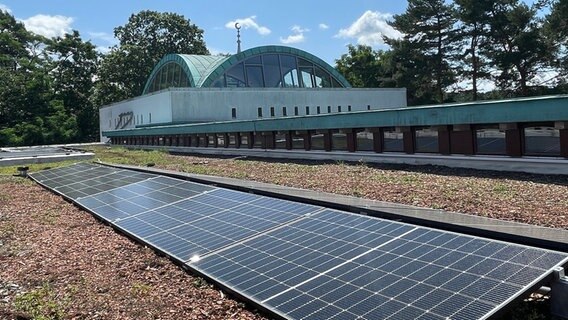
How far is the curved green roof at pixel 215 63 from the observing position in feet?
165

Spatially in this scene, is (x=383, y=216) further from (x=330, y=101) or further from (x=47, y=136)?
(x=47, y=136)

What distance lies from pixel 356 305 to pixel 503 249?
6.48 ft

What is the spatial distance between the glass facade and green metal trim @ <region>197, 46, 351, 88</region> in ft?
1.22

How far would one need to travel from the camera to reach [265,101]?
165ft

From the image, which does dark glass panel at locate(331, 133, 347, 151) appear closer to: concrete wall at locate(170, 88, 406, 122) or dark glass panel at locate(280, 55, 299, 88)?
concrete wall at locate(170, 88, 406, 122)

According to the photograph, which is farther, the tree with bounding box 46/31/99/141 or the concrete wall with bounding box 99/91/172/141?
the tree with bounding box 46/31/99/141

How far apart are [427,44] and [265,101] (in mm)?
20406

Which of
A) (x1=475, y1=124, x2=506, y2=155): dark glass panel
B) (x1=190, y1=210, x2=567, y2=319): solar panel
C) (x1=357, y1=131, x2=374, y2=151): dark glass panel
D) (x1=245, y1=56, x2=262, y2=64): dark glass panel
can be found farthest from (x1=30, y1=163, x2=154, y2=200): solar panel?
(x1=245, y1=56, x2=262, y2=64): dark glass panel

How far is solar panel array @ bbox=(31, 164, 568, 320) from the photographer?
4812mm

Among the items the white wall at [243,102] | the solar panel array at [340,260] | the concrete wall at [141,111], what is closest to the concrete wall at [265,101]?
the white wall at [243,102]

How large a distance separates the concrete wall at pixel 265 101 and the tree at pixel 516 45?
12392 millimetres

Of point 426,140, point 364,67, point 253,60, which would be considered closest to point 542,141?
point 426,140

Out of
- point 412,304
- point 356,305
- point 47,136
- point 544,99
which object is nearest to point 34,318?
point 356,305

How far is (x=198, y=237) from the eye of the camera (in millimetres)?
8383
